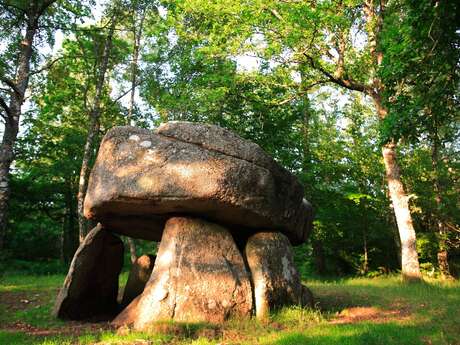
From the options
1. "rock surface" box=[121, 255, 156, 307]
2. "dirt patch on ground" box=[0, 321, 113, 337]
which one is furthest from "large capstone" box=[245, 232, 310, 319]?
"rock surface" box=[121, 255, 156, 307]

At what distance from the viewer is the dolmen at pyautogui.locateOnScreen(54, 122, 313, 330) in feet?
26.1

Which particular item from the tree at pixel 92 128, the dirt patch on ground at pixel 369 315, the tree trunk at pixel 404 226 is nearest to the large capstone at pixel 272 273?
the dirt patch on ground at pixel 369 315

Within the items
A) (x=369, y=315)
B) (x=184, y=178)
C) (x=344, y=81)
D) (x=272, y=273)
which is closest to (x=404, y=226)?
(x=344, y=81)

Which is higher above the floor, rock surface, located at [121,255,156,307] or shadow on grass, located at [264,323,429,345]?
rock surface, located at [121,255,156,307]

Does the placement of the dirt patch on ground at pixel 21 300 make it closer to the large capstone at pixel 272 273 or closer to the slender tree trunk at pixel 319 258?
the large capstone at pixel 272 273

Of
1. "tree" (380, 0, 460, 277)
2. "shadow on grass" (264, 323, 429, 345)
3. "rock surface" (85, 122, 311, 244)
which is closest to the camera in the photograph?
"shadow on grass" (264, 323, 429, 345)

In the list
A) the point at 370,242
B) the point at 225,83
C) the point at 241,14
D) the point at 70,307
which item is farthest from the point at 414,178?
the point at 70,307

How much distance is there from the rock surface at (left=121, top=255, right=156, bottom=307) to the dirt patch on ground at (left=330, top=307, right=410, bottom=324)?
510 centimetres

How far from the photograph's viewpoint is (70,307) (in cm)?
935

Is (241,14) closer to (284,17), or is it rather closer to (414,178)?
(284,17)

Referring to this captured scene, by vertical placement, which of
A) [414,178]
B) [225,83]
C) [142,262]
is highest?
[225,83]

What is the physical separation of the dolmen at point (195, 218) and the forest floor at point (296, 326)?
1.85 feet

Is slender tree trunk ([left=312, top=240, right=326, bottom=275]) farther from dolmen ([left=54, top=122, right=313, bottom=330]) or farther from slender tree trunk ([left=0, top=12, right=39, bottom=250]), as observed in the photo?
slender tree trunk ([left=0, top=12, right=39, bottom=250])

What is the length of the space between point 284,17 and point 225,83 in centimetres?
375
